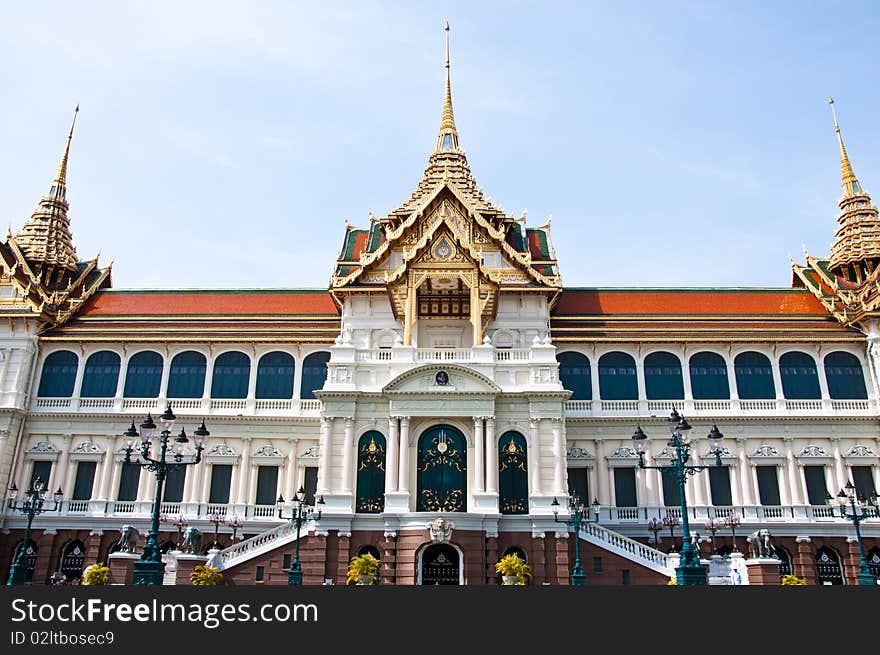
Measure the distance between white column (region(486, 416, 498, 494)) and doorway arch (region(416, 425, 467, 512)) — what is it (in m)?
0.99

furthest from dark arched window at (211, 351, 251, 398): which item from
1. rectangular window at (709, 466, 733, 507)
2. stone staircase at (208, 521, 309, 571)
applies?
rectangular window at (709, 466, 733, 507)

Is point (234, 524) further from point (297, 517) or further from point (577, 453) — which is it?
point (577, 453)

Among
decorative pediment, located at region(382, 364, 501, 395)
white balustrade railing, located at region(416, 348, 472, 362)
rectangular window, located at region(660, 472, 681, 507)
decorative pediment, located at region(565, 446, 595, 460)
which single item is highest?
white balustrade railing, located at region(416, 348, 472, 362)

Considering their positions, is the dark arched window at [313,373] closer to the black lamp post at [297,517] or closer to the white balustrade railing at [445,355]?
the black lamp post at [297,517]

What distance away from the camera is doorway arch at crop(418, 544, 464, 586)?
1075 inches

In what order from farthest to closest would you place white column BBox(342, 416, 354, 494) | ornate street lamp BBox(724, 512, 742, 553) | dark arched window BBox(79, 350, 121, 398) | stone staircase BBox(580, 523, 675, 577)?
1. dark arched window BBox(79, 350, 121, 398)
2. ornate street lamp BBox(724, 512, 742, 553)
3. white column BBox(342, 416, 354, 494)
4. stone staircase BBox(580, 523, 675, 577)

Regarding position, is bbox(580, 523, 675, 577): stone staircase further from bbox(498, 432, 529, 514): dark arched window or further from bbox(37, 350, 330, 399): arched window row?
bbox(37, 350, 330, 399): arched window row

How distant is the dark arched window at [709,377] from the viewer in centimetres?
3547

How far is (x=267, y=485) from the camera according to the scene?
34594 millimetres

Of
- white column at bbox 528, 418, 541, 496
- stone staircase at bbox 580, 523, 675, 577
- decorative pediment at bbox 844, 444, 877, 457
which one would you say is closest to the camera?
stone staircase at bbox 580, 523, 675, 577

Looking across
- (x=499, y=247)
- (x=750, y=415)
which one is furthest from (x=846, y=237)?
(x=499, y=247)

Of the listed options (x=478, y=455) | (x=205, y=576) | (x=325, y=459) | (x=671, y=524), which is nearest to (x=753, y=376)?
(x=671, y=524)

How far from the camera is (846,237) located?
4253 centimetres

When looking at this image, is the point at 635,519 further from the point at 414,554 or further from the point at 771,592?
the point at 771,592
